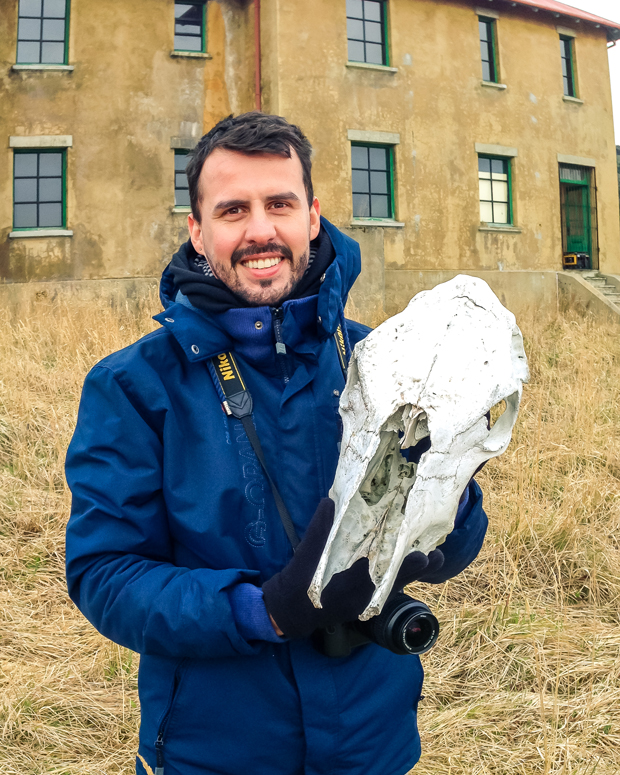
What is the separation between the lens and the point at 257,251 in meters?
1.74

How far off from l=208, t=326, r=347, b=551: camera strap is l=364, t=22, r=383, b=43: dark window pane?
1366 cm

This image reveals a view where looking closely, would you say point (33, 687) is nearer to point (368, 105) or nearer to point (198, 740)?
point (198, 740)

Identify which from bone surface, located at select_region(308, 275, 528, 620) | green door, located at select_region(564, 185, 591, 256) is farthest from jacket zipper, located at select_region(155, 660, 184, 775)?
green door, located at select_region(564, 185, 591, 256)

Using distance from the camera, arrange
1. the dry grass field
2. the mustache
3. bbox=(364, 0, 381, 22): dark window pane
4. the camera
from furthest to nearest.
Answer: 1. bbox=(364, 0, 381, 22): dark window pane
2. the dry grass field
3. the mustache
4. the camera

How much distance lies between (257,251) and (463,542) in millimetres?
945

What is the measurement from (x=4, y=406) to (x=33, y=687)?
10.0 feet

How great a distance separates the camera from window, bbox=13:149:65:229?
40.7 ft

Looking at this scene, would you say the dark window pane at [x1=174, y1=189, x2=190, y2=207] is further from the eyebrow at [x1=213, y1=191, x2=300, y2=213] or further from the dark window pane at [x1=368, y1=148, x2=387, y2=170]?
the eyebrow at [x1=213, y1=191, x2=300, y2=213]

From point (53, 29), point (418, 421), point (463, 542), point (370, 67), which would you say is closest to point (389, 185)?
point (370, 67)

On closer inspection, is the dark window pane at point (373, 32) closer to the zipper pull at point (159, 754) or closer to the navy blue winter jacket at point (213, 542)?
the navy blue winter jacket at point (213, 542)

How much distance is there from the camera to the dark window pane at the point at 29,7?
12406 millimetres

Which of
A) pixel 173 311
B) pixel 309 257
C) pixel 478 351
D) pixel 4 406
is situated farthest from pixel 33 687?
pixel 4 406

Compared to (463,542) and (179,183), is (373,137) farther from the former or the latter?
(463,542)

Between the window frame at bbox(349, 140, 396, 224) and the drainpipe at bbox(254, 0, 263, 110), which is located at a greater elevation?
the drainpipe at bbox(254, 0, 263, 110)
